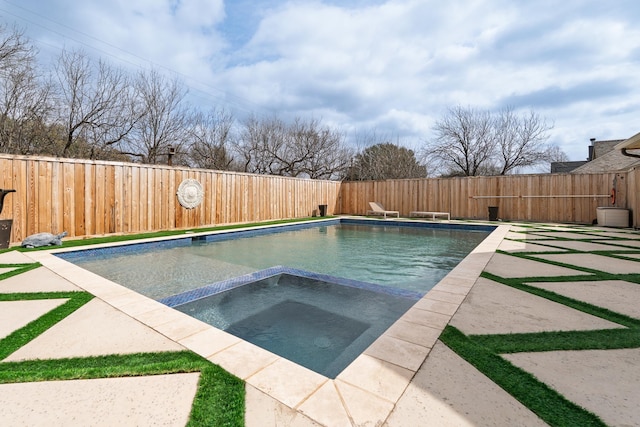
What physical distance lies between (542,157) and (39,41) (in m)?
21.4

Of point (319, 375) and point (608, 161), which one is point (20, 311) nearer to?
point (319, 375)

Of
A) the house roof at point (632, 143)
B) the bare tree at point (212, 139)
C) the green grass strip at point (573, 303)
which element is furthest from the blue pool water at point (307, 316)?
the bare tree at point (212, 139)

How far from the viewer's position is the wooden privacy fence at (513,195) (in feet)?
29.0

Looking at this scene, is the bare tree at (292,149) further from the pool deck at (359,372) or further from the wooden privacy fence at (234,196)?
the pool deck at (359,372)

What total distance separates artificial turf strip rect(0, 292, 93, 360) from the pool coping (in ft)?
0.61

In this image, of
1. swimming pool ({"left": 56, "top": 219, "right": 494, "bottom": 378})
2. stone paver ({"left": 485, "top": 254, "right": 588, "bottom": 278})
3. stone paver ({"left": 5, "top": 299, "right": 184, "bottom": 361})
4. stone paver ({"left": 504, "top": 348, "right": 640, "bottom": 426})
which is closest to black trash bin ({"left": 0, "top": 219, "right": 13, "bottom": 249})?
swimming pool ({"left": 56, "top": 219, "right": 494, "bottom": 378})

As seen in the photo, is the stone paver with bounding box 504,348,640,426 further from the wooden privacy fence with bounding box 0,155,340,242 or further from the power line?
the power line

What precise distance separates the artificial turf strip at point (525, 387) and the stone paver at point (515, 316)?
25 centimetres

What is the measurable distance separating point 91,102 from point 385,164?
14.6 meters

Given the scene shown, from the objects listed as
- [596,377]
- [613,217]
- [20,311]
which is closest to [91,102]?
[20,311]

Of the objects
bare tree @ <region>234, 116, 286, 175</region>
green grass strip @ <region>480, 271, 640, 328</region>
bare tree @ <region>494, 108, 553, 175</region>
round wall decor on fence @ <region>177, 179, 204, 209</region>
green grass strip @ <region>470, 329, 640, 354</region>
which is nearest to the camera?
green grass strip @ <region>470, 329, 640, 354</region>

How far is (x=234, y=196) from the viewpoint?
9258 mm

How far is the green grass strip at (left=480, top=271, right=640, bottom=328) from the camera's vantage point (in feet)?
6.55

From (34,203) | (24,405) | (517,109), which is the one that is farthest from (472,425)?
(517,109)
